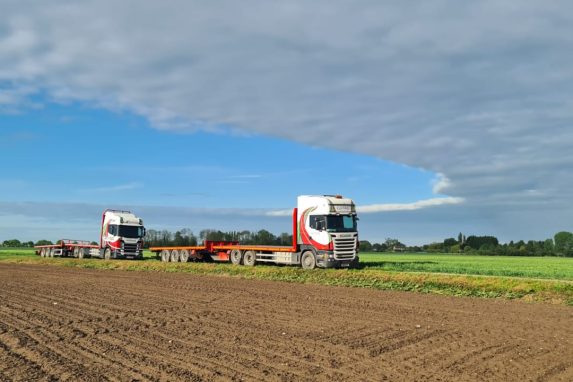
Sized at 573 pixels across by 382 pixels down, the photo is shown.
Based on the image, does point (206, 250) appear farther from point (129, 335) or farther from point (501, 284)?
point (129, 335)

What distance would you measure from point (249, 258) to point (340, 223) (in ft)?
24.7

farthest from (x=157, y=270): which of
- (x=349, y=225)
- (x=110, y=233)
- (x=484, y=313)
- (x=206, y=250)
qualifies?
(x=484, y=313)

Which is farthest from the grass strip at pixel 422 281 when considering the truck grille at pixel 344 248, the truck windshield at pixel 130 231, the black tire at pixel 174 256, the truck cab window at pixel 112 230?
the truck cab window at pixel 112 230

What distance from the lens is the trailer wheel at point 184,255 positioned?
39688 mm

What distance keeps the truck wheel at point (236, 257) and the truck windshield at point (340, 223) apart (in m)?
8.14

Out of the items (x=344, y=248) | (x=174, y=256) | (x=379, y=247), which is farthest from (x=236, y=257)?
(x=379, y=247)

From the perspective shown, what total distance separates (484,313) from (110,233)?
3611 cm

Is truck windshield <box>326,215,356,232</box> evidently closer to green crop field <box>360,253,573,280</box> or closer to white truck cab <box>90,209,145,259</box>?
green crop field <box>360,253,573,280</box>

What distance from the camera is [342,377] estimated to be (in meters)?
8.08

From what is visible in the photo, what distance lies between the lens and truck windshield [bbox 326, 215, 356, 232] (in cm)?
2993

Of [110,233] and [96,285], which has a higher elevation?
[110,233]

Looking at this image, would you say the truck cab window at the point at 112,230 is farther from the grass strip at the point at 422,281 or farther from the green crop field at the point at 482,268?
the green crop field at the point at 482,268

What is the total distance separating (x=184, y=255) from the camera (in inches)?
1575

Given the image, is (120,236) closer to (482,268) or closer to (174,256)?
(174,256)
